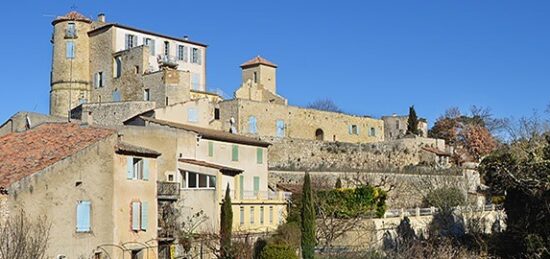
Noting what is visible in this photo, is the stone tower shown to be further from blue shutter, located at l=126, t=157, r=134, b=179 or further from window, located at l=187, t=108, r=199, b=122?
blue shutter, located at l=126, t=157, r=134, b=179

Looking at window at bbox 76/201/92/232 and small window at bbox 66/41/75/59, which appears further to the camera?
small window at bbox 66/41/75/59

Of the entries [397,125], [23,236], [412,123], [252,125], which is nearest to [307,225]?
[23,236]

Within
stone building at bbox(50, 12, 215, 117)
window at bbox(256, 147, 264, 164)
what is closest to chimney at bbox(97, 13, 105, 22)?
stone building at bbox(50, 12, 215, 117)

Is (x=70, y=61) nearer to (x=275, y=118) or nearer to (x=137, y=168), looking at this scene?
(x=275, y=118)

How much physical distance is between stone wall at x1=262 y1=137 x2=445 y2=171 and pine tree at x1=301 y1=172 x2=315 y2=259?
1671cm

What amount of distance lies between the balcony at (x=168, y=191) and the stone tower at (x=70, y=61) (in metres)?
28.0

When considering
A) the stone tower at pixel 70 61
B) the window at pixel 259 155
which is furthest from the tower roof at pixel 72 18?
the window at pixel 259 155

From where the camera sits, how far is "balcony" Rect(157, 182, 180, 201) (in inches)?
1356

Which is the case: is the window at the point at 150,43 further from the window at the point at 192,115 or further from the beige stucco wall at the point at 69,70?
the window at the point at 192,115

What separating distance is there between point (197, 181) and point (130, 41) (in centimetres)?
2600

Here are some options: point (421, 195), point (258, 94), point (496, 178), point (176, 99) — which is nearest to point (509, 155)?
point (496, 178)

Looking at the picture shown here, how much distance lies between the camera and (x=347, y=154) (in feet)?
206

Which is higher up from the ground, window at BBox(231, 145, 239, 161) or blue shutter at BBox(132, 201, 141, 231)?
window at BBox(231, 145, 239, 161)

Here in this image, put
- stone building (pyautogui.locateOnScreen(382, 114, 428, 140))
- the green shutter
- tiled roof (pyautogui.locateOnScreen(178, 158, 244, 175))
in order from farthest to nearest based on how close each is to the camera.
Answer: stone building (pyautogui.locateOnScreen(382, 114, 428, 140))
the green shutter
tiled roof (pyautogui.locateOnScreen(178, 158, 244, 175))
